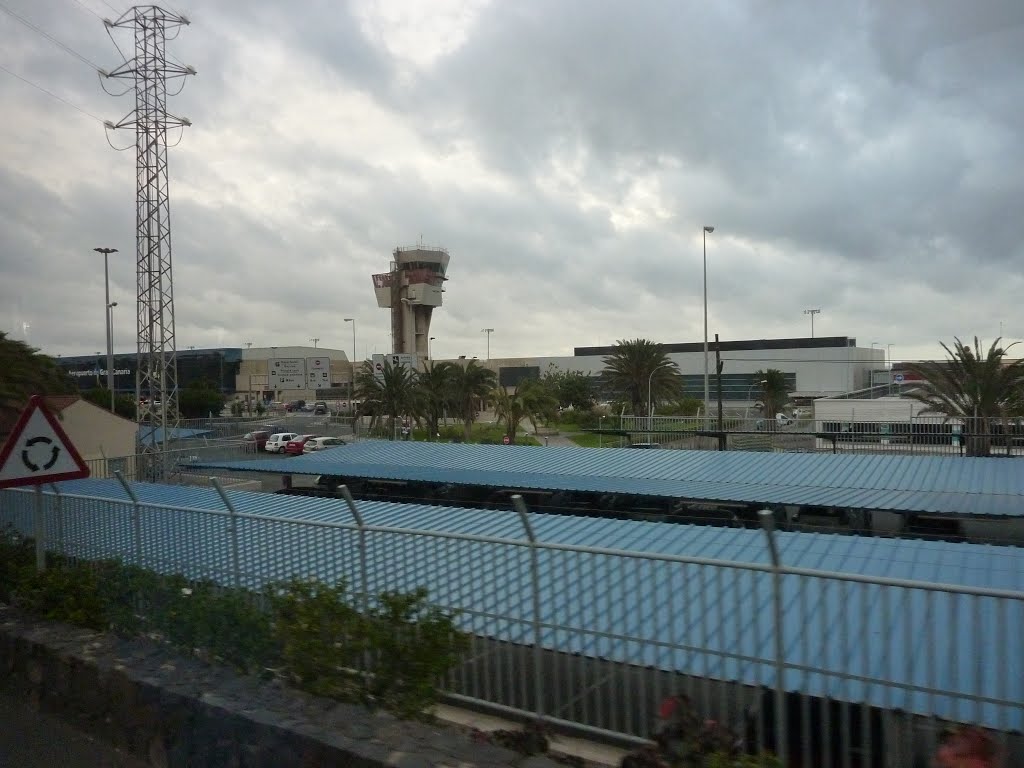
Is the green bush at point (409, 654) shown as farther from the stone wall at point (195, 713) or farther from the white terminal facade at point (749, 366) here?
the white terminal facade at point (749, 366)

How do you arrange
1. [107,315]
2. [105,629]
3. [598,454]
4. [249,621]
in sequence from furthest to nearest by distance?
[107,315], [598,454], [105,629], [249,621]

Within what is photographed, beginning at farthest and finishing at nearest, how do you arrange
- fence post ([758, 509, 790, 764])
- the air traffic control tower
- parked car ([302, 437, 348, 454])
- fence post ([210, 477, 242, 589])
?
the air traffic control tower → parked car ([302, 437, 348, 454]) → fence post ([210, 477, 242, 589]) → fence post ([758, 509, 790, 764])

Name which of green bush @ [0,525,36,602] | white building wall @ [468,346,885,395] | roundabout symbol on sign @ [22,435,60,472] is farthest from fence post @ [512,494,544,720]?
white building wall @ [468,346,885,395]

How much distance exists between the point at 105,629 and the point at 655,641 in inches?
185

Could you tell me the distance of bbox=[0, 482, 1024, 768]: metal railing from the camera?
12.5 ft

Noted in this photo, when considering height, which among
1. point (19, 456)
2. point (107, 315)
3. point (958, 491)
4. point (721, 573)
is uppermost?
point (107, 315)

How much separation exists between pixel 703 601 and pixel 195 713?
3.10 m

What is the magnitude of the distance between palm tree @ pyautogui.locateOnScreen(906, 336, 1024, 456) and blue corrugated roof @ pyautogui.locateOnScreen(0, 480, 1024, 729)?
24.5m

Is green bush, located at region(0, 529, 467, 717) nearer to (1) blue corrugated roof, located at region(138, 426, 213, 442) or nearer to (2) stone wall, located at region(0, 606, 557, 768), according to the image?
(2) stone wall, located at region(0, 606, 557, 768)

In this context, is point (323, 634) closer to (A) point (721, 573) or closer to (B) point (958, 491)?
(A) point (721, 573)

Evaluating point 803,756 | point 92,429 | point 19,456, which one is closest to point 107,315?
point 92,429

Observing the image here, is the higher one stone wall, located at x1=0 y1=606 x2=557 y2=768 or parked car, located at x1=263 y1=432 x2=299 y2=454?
stone wall, located at x1=0 y1=606 x2=557 y2=768

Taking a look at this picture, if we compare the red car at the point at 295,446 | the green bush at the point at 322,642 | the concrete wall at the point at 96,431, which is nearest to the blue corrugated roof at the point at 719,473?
the concrete wall at the point at 96,431

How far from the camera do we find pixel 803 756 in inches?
162
